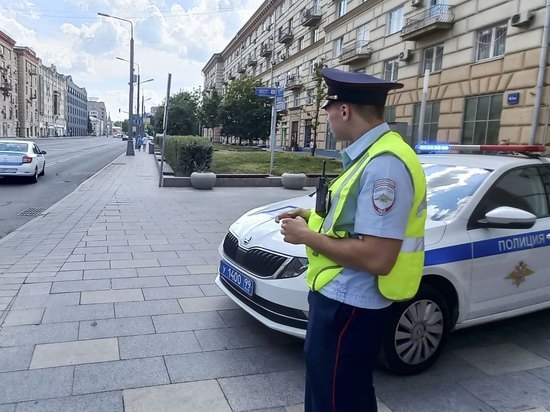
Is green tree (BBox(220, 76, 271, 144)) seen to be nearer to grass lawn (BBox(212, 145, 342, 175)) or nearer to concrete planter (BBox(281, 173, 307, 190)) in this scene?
grass lawn (BBox(212, 145, 342, 175))

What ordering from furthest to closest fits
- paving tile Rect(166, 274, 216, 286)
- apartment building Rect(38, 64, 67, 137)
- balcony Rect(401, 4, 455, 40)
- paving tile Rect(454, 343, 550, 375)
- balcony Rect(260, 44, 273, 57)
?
apartment building Rect(38, 64, 67, 137), balcony Rect(260, 44, 273, 57), balcony Rect(401, 4, 455, 40), paving tile Rect(166, 274, 216, 286), paving tile Rect(454, 343, 550, 375)

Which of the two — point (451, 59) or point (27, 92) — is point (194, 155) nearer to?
point (451, 59)

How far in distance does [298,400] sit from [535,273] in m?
2.25

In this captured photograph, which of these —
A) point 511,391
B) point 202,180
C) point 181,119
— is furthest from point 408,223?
point 181,119

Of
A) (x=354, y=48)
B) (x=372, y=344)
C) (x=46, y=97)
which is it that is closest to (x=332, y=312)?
(x=372, y=344)

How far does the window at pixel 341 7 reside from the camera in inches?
1281

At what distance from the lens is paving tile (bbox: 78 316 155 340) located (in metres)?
3.71

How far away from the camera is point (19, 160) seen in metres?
14.2

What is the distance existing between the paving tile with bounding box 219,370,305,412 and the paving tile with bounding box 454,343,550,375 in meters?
1.38

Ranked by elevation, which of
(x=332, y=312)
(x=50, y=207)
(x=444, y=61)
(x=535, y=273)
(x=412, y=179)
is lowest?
(x=50, y=207)

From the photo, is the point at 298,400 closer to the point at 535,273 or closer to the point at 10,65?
the point at 535,273

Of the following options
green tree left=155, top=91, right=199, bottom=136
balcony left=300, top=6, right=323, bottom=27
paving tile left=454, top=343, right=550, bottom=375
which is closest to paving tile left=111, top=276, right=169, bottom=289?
paving tile left=454, top=343, right=550, bottom=375

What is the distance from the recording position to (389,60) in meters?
26.2

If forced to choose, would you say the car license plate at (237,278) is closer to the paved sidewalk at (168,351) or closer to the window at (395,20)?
the paved sidewalk at (168,351)
